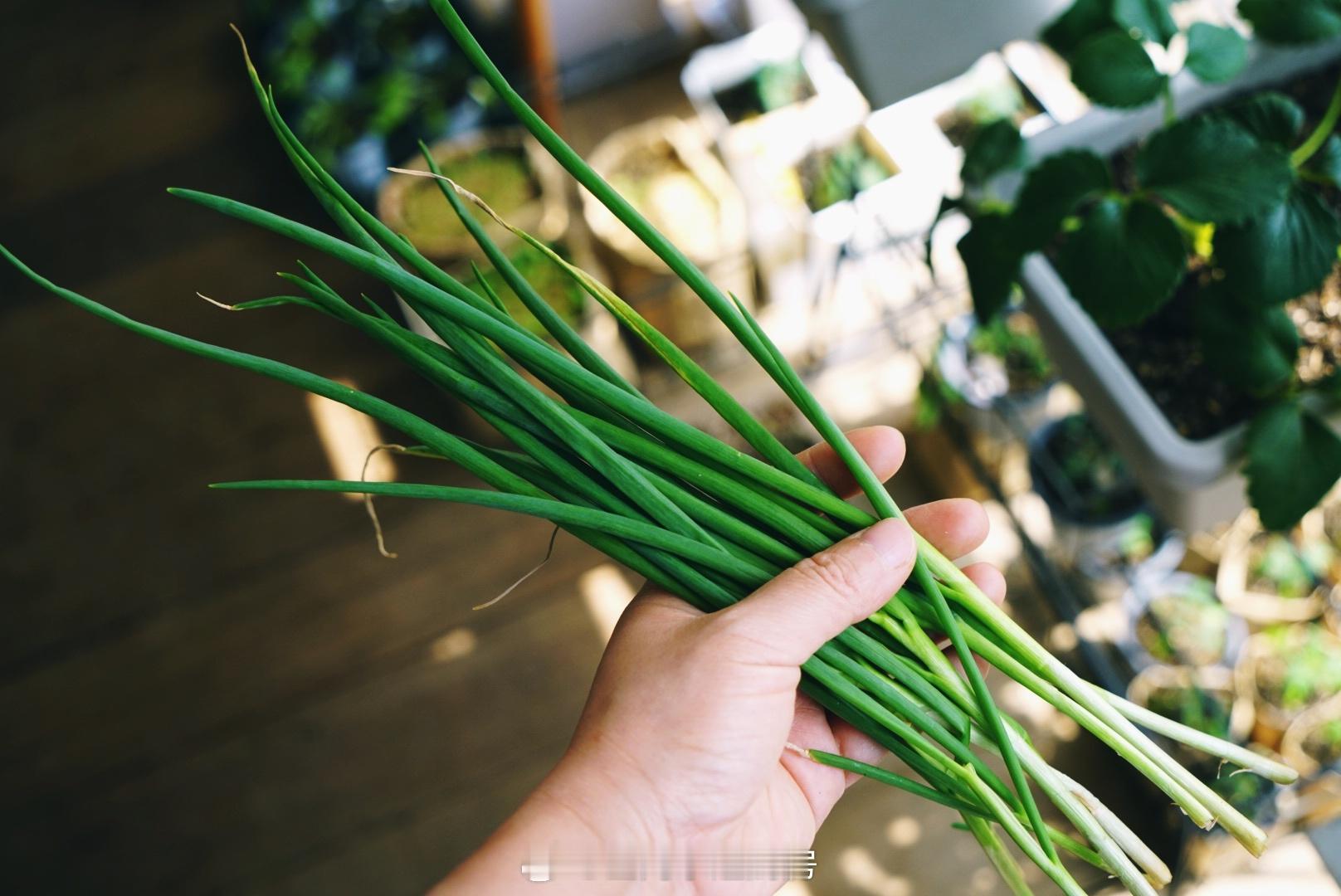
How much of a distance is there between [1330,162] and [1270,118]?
9 centimetres

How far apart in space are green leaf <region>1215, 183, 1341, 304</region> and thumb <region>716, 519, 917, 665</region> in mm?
423

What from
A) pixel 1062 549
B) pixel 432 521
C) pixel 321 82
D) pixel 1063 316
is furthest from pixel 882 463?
pixel 321 82

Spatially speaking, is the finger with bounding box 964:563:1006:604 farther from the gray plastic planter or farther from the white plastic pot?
the white plastic pot

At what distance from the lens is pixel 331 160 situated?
228 cm

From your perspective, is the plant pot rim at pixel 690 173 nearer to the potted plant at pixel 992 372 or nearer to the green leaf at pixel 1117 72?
the potted plant at pixel 992 372

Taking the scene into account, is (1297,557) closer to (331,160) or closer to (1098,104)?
(1098,104)

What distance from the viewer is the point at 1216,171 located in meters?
0.93

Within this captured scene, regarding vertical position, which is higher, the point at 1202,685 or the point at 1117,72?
the point at 1117,72

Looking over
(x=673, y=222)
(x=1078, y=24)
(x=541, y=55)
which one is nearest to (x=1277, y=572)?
(x=1078, y=24)

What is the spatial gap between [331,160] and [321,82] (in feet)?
0.83

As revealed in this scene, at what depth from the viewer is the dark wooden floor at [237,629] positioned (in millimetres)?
1799

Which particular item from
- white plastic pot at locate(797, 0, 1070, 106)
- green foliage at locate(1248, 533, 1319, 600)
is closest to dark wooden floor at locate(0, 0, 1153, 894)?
green foliage at locate(1248, 533, 1319, 600)

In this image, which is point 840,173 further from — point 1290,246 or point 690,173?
point 1290,246

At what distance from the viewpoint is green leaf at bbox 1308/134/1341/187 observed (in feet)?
3.28
